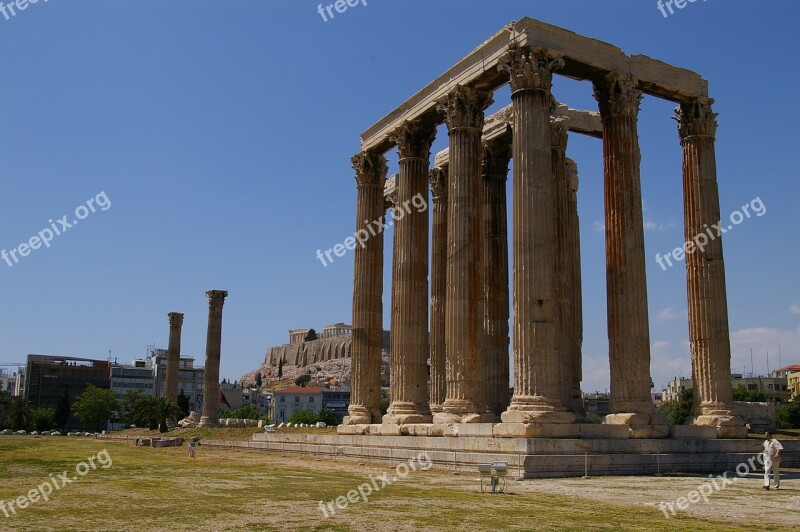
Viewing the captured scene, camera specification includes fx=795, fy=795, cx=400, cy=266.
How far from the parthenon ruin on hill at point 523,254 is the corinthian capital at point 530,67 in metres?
0.06

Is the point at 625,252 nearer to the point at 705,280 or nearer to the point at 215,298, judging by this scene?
the point at 705,280

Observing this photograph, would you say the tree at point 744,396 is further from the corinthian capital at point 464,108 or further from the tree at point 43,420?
the tree at point 43,420

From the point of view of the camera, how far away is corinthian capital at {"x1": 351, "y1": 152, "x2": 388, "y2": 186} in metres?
44.9

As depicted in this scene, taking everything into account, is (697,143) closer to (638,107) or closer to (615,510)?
(638,107)

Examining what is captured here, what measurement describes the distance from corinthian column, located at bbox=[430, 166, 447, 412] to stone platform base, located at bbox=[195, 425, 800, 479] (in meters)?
7.46

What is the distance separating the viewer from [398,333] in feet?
127

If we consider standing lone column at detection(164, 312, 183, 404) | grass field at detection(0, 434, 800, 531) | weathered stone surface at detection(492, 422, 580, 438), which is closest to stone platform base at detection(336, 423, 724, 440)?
weathered stone surface at detection(492, 422, 580, 438)

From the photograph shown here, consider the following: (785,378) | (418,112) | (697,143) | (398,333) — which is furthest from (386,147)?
(785,378)

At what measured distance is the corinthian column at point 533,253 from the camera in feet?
94.3

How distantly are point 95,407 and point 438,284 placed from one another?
104 m

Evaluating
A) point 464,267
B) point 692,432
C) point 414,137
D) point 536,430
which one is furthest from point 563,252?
point 536,430

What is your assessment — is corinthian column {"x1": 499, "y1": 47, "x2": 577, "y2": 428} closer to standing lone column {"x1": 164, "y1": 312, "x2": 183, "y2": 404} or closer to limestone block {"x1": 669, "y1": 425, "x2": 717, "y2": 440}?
limestone block {"x1": 669, "y1": 425, "x2": 717, "y2": 440}

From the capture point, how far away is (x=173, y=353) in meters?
92.2

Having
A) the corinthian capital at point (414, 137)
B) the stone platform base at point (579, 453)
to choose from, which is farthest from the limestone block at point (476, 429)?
the corinthian capital at point (414, 137)
